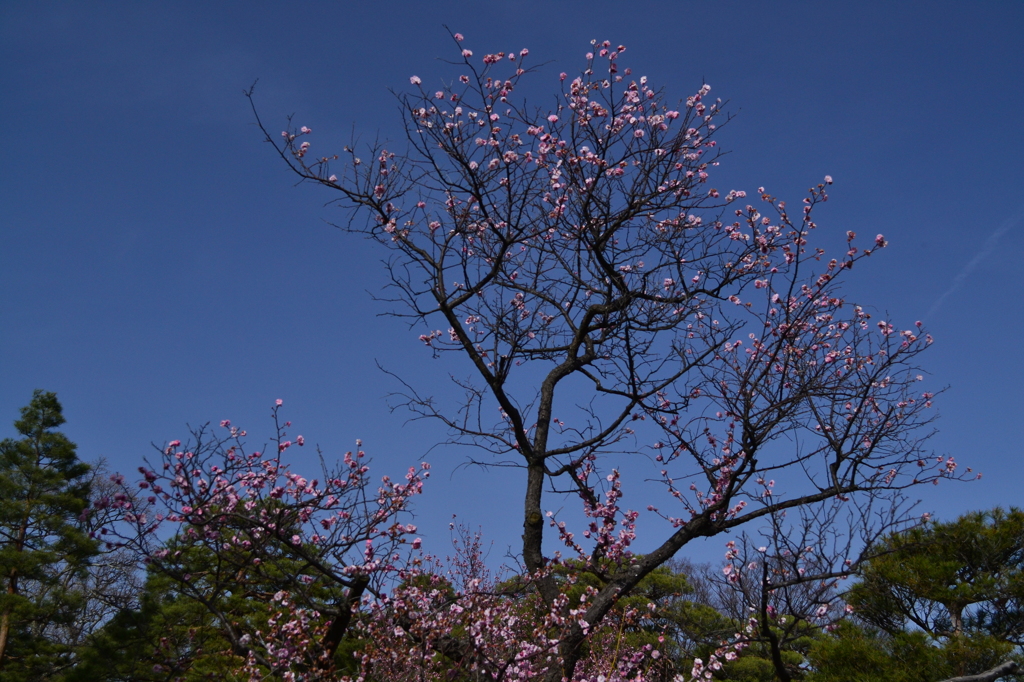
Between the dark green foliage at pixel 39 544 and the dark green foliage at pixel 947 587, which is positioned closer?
the dark green foliage at pixel 947 587

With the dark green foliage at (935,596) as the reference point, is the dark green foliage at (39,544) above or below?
above

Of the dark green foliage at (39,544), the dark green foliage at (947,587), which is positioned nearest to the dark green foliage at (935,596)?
the dark green foliage at (947,587)

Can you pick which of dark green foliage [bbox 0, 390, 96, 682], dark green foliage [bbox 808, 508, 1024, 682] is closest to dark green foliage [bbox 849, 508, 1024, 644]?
dark green foliage [bbox 808, 508, 1024, 682]

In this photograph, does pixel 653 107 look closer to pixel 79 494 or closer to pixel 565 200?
pixel 565 200

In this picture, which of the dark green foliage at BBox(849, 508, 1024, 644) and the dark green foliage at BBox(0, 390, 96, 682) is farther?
the dark green foliage at BBox(0, 390, 96, 682)

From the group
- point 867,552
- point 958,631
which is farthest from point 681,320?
point 958,631

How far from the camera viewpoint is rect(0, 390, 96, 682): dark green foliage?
40.9ft

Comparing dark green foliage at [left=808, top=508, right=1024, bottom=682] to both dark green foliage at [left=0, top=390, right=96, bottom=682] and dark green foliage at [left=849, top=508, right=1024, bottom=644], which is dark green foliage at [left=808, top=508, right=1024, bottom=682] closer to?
dark green foliage at [left=849, top=508, right=1024, bottom=644]

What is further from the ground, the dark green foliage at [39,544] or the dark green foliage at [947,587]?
the dark green foliage at [39,544]

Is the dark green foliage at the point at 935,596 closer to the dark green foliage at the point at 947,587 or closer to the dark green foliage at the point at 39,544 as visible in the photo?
the dark green foliage at the point at 947,587

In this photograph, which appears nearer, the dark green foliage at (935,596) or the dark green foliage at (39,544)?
the dark green foliage at (935,596)

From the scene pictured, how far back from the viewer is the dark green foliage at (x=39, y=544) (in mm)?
12453

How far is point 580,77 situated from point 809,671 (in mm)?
7357

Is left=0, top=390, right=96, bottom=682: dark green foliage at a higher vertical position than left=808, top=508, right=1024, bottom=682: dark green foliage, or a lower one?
higher
